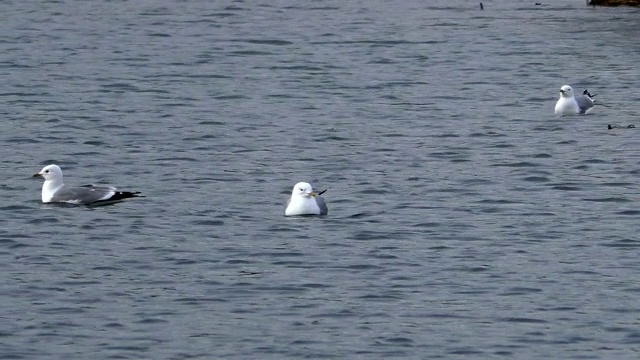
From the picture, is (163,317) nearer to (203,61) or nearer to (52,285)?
(52,285)

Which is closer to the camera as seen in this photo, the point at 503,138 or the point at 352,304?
the point at 352,304

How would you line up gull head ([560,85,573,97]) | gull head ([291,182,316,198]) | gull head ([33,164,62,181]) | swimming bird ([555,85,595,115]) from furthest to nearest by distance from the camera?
swimming bird ([555,85,595,115]), gull head ([560,85,573,97]), gull head ([33,164,62,181]), gull head ([291,182,316,198])

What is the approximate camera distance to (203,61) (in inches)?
1547

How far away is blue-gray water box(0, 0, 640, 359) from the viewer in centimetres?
1661

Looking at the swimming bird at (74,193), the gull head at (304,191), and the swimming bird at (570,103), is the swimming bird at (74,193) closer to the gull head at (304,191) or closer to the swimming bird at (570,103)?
the gull head at (304,191)

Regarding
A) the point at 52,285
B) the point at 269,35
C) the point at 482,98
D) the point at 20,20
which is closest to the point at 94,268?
the point at 52,285

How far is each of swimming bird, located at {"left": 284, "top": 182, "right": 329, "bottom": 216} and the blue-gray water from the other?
17 cm

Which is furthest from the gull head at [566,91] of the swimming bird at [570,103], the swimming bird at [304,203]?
the swimming bird at [304,203]

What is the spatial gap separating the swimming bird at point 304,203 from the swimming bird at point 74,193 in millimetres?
2445

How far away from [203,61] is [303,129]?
31.7 ft

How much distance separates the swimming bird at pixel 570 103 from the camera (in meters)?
31.0

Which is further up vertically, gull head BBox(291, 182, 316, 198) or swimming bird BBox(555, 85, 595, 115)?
gull head BBox(291, 182, 316, 198)

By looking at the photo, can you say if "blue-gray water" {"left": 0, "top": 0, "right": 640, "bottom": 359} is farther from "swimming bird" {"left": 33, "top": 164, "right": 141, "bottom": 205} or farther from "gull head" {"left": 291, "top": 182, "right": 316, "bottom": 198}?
"gull head" {"left": 291, "top": 182, "right": 316, "bottom": 198}

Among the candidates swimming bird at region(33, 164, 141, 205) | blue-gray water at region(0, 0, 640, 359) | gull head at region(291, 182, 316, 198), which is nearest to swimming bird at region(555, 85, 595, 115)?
blue-gray water at region(0, 0, 640, 359)
